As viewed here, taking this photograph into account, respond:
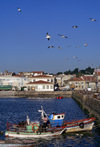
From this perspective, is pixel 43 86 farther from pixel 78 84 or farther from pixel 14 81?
pixel 78 84

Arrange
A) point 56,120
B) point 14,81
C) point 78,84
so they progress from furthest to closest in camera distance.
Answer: point 78,84, point 14,81, point 56,120

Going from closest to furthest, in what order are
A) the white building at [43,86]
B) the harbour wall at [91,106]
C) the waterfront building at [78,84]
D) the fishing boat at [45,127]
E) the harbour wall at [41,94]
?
1. the fishing boat at [45,127]
2. the harbour wall at [91,106]
3. the harbour wall at [41,94]
4. the white building at [43,86]
5. the waterfront building at [78,84]

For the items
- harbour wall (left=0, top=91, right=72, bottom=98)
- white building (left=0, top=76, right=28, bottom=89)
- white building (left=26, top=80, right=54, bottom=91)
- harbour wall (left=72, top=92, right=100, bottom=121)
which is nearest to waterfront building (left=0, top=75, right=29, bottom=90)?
white building (left=0, top=76, right=28, bottom=89)

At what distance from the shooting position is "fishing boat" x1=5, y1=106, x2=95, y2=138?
116ft

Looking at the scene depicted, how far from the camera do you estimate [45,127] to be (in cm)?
3628

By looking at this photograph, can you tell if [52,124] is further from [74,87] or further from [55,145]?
[74,87]

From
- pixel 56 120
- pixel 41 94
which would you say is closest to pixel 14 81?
pixel 41 94

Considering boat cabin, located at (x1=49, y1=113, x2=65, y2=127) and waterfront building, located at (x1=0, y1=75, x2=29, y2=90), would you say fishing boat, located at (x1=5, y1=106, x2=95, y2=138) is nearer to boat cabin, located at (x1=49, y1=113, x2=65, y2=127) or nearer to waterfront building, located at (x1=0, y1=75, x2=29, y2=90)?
boat cabin, located at (x1=49, y1=113, x2=65, y2=127)

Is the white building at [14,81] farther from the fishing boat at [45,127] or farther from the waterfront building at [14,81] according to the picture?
the fishing boat at [45,127]

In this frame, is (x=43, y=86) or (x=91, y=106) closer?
(x=91, y=106)

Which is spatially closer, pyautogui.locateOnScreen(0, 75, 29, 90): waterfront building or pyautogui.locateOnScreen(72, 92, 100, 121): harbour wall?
pyautogui.locateOnScreen(72, 92, 100, 121): harbour wall

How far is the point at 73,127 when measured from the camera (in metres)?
38.2

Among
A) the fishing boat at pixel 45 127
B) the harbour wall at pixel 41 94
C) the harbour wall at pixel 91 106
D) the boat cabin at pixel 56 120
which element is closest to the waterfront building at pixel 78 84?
the harbour wall at pixel 41 94

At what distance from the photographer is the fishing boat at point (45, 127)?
35438 mm
